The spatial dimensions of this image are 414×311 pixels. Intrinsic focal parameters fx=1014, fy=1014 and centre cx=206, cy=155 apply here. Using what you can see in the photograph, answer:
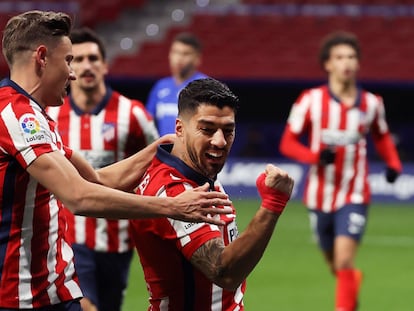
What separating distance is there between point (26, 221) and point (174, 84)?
577cm

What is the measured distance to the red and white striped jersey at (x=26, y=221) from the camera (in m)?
3.88

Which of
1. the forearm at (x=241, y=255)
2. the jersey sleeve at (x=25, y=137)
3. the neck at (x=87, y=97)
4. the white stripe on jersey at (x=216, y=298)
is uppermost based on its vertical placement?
the neck at (x=87, y=97)

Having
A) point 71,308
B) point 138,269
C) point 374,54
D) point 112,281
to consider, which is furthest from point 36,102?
point 374,54

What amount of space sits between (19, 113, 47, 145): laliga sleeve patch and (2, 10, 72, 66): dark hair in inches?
11.6

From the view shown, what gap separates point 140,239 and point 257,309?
15.7 feet

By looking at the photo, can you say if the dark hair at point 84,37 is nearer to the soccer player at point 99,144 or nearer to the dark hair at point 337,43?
the soccer player at point 99,144

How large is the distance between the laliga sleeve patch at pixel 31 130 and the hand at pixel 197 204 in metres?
0.58

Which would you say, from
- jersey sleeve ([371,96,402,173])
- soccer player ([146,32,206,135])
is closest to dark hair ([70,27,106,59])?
soccer player ([146,32,206,135])

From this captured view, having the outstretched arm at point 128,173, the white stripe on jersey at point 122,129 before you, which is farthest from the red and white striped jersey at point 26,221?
the white stripe on jersey at point 122,129

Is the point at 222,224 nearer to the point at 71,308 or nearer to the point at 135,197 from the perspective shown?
the point at 135,197

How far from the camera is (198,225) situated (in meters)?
3.87

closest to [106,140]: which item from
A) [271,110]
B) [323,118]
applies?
[323,118]

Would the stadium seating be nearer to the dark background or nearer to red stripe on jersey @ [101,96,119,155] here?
the dark background

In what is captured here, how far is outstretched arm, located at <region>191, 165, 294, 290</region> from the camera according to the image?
12.0ft
